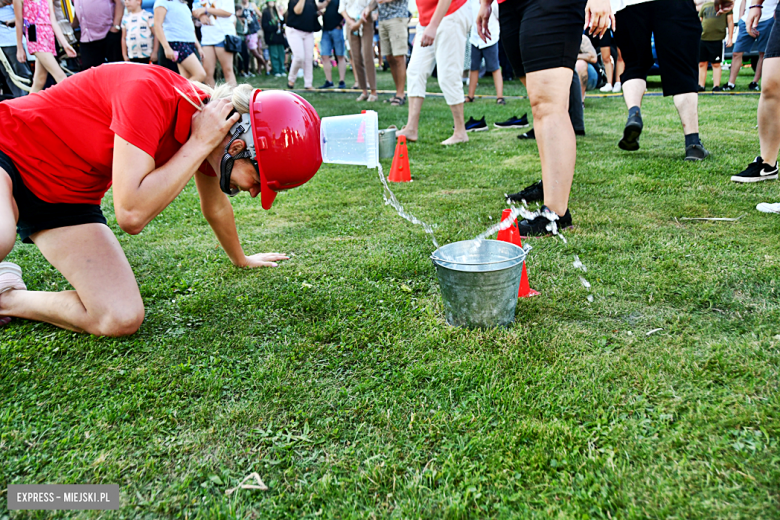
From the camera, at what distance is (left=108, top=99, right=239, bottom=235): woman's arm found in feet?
6.60

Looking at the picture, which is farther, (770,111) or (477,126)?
(477,126)

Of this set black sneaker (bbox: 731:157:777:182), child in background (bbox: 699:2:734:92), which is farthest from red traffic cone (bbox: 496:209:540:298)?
child in background (bbox: 699:2:734:92)

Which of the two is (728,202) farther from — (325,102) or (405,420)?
(325,102)

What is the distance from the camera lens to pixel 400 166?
185 inches

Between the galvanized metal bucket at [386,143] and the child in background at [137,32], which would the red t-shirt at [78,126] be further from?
the child in background at [137,32]

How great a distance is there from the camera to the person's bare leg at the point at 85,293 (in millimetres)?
2305

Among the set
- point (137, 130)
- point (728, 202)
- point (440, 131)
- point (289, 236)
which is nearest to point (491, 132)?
point (440, 131)

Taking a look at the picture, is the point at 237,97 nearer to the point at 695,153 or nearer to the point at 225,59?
the point at 695,153

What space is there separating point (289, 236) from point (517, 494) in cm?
250

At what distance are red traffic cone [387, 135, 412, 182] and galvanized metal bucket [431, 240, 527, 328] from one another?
2429 mm

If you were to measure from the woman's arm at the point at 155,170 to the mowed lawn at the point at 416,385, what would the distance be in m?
0.60

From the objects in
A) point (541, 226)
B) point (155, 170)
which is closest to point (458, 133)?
point (541, 226)

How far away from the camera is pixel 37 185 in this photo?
89.4 inches

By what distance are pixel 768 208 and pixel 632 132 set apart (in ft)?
5.68
